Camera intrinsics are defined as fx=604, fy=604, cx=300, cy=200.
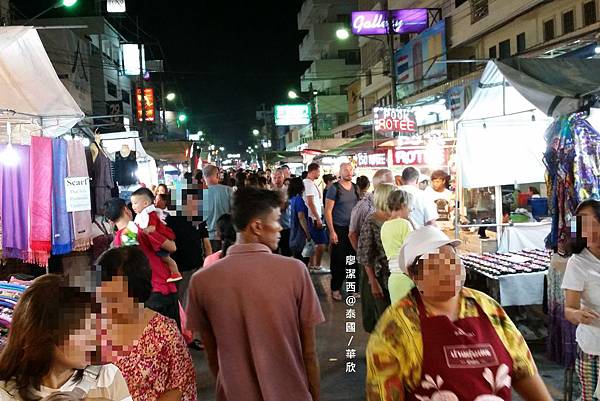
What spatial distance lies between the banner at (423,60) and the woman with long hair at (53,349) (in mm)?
21820

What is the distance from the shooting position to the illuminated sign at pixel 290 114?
65.1m

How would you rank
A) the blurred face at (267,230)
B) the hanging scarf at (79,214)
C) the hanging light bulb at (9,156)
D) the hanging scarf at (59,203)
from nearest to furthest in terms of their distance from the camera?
1. the blurred face at (267,230)
2. the hanging light bulb at (9,156)
3. the hanging scarf at (59,203)
4. the hanging scarf at (79,214)

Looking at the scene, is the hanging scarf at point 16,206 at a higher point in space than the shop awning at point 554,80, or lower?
lower

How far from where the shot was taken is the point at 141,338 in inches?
111

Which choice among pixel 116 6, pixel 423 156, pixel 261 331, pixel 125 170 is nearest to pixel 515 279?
pixel 261 331

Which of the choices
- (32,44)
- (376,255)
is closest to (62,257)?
(32,44)

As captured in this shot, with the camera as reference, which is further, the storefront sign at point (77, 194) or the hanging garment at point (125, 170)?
the hanging garment at point (125, 170)

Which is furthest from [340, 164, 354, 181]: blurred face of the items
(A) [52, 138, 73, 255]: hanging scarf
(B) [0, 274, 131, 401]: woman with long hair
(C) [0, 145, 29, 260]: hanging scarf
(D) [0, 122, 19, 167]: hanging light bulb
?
(B) [0, 274, 131, 401]: woman with long hair

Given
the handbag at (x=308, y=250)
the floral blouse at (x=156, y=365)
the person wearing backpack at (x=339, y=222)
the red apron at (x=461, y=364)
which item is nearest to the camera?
the red apron at (x=461, y=364)

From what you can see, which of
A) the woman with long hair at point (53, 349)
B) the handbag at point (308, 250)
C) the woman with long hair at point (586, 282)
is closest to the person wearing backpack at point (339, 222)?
the handbag at point (308, 250)

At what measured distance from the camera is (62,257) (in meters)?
6.35

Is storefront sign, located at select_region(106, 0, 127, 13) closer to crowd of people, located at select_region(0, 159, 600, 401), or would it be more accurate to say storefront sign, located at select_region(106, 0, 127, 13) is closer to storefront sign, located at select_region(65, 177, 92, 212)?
storefront sign, located at select_region(65, 177, 92, 212)

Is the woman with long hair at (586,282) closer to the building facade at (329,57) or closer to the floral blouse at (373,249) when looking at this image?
the floral blouse at (373,249)

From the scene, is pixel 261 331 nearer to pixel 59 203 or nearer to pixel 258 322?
pixel 258 322
